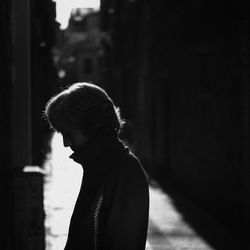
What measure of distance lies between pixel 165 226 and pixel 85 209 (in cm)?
673

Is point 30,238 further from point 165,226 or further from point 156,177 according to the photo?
point 156,177

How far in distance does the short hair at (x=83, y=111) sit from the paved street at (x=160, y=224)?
515 cm

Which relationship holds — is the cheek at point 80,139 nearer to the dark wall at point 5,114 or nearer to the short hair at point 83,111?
the short hair at point 83,111

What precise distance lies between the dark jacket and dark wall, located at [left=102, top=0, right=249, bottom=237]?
6152 mm

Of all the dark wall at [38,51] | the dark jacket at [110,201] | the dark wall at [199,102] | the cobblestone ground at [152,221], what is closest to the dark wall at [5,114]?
the dark wall at [38,51]

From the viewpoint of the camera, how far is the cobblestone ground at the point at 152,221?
25.7ft

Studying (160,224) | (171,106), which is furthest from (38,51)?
(160,224)

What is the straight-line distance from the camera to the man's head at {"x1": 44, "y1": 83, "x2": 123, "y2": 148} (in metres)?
2.50

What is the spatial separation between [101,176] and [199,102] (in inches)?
353

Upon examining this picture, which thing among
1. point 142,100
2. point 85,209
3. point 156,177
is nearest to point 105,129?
point 85,209

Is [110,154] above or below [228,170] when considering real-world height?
above

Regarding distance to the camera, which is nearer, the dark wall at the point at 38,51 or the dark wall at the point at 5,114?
the dark wall at the point at 5,114

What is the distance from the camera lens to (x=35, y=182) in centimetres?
548

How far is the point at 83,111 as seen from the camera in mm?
2502
